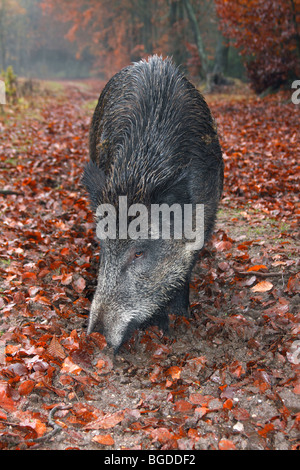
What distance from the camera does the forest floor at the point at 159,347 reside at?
94.0 inches

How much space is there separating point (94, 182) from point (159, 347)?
1.28 meters

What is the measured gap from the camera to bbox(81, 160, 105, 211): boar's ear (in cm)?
319

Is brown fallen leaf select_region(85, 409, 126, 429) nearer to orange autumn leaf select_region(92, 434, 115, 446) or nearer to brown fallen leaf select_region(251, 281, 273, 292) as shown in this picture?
orange autumn leaf select_region(92, 434, 115, 446)

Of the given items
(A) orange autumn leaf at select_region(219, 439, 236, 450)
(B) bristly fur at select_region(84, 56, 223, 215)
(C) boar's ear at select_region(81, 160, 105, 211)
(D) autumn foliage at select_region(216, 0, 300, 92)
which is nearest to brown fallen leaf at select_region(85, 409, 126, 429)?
(A) orange autumn leaf at select_region(219, 439, 236, 450)

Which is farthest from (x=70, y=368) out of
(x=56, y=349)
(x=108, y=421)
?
(x=108, y=421)

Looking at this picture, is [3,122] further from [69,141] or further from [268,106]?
[268,106]

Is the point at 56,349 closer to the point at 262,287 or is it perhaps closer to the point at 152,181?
the point at 152,181

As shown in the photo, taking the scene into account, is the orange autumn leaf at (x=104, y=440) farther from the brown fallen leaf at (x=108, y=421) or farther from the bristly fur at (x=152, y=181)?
the bristly fur at (x=152, y=181)

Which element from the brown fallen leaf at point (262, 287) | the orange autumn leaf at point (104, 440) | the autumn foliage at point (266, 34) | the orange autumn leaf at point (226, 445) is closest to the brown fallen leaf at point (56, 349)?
the orange autumn leaf at point (104, 440)

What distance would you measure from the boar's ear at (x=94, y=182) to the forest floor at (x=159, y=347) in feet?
3.12

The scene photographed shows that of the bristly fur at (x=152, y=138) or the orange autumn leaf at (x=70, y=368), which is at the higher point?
the bristly fur at (x=152, y=138)
